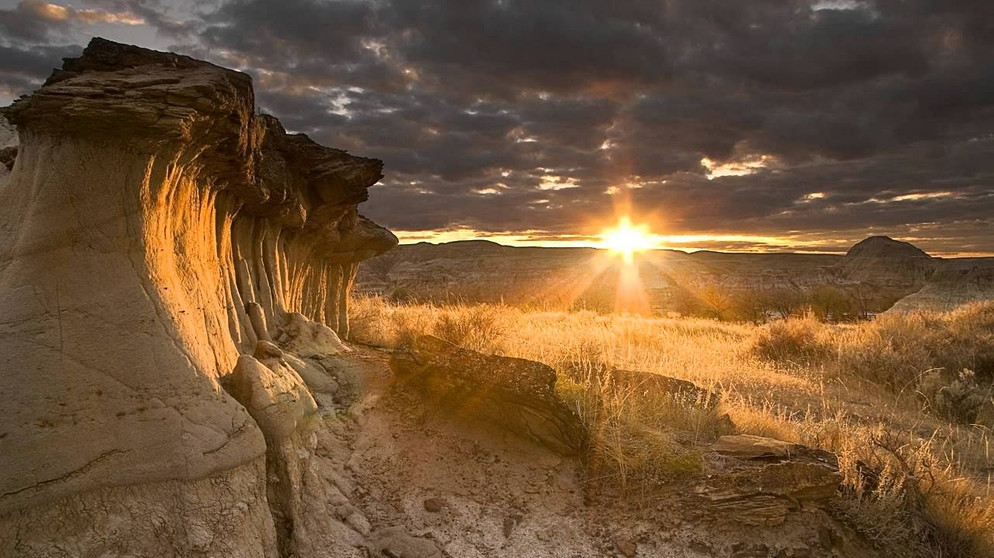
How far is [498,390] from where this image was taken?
6.52 m

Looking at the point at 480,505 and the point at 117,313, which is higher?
the point at 117,313

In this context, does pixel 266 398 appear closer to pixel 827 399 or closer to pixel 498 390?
pixel 498 390

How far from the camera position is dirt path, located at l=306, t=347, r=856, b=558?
16.6ft

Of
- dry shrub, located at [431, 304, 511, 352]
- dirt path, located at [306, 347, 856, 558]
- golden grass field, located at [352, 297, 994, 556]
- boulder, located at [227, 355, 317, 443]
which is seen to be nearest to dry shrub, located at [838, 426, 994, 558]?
golden grass field, located at [352, 297, 994, 556]

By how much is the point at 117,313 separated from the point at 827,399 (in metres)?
11.1

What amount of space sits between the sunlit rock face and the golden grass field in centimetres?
376

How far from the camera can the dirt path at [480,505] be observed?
5.06m

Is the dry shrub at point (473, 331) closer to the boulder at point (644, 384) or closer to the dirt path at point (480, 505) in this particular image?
the boulder at point (644, 384)

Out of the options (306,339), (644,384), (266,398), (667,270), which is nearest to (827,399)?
(644,384)

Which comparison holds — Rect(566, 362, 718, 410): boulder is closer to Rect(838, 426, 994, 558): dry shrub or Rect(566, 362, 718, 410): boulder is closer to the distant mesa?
Rect(838, 426, 994, 558): dry shrub

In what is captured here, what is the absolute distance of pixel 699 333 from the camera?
64.0ft

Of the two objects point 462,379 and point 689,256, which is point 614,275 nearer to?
point 689,256

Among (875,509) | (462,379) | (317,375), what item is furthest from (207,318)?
(875,509)

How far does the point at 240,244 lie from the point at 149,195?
2614 millimetres
